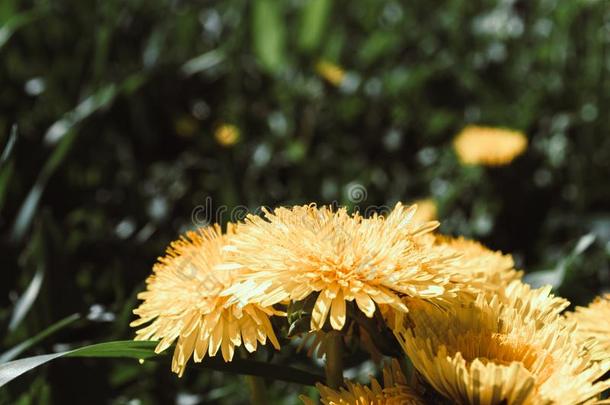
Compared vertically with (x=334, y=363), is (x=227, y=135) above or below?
above

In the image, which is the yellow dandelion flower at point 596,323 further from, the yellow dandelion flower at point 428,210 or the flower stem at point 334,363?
the yellow dandelion flower at point 428,210

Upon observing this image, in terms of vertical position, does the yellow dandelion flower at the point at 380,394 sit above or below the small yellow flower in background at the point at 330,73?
below

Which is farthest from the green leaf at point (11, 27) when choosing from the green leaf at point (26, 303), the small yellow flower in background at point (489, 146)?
the small yellow flower in background at point (489, 146)

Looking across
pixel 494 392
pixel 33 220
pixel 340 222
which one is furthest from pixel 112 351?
pixel 33 220

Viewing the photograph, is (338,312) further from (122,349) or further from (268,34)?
(268,34)

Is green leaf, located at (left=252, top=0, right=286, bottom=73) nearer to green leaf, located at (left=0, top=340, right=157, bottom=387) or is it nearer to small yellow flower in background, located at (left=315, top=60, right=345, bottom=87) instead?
small yellow flower in background, located at (left=315, top=60, right=345, bottom=87)

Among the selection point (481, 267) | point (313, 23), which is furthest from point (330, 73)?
point (481, 267)

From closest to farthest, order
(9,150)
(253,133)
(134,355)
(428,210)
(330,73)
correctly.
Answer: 1. (134,355)
2. (9,150)
3. (428,210)
4. (253,133)
5. (330,73)
